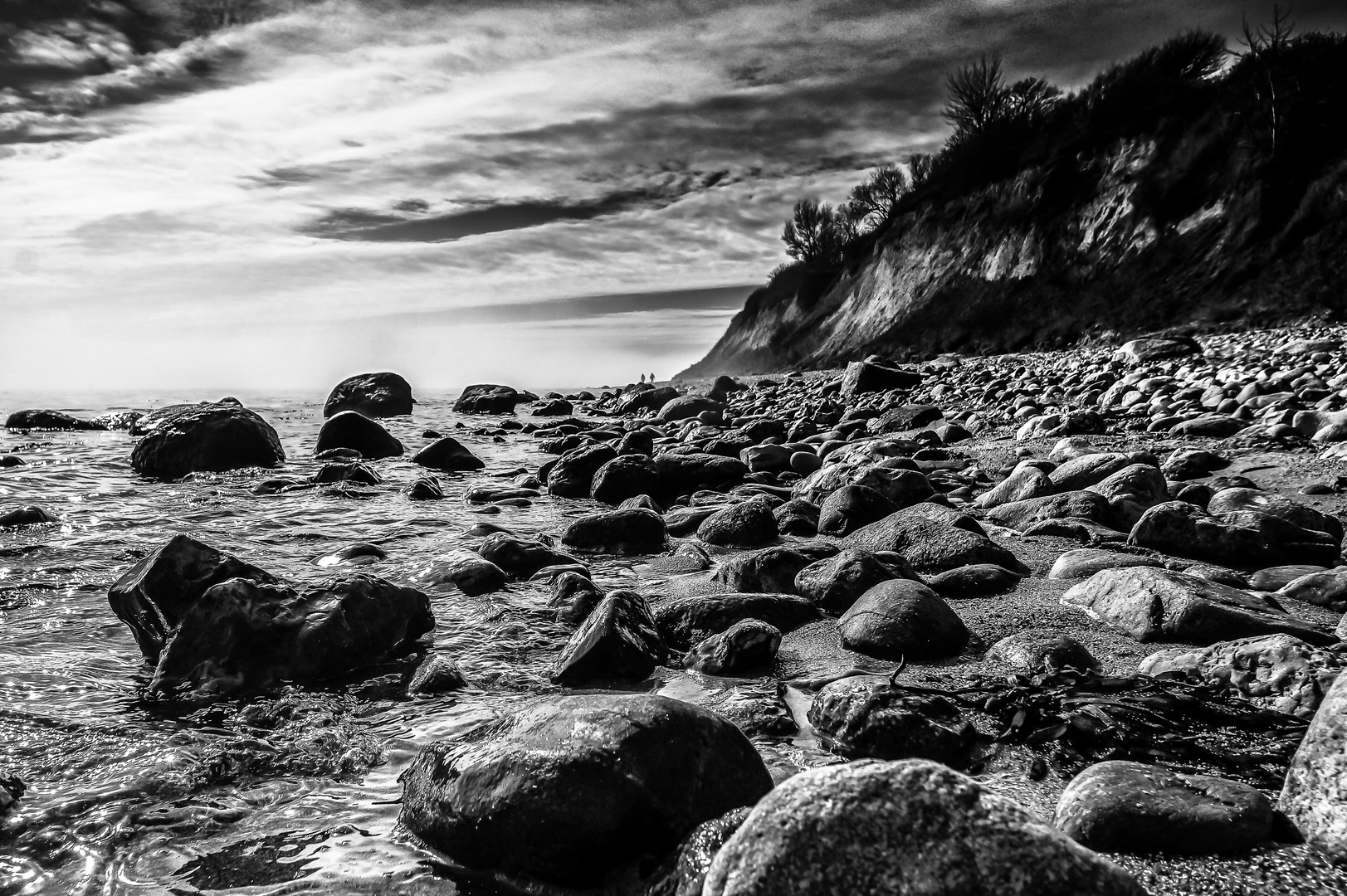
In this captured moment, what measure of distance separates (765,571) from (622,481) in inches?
121

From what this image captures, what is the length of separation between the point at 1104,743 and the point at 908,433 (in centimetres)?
753

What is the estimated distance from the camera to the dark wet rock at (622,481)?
638 centimetres

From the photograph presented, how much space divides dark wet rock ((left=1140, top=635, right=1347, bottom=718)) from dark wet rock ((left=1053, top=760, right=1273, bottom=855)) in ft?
1.75

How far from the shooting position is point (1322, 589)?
2.79 meters

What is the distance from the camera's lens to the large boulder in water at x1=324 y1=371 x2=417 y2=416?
56.2 feet

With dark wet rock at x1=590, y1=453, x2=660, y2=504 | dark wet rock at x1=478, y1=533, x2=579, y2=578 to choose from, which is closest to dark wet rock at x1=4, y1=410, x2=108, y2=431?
dark wet rock at x1=590, y1=453, x2=660, y2=504

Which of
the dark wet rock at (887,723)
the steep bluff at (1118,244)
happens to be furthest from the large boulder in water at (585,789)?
the steep bluff at (1118,244)

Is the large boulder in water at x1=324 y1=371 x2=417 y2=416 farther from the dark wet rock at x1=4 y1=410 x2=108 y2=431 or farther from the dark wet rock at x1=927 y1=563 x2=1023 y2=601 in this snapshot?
A: the dark wet rock at x1=927 y1=563 x2=1023 y2=601

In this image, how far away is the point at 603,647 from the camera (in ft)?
8.57

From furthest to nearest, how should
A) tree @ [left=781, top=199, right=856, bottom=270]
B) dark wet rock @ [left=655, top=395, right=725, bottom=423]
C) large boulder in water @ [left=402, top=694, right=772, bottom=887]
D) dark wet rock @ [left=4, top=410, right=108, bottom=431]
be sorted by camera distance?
1. tree @ [left=781, top=199, right=856, bottom=270]
2. dark wet rock @ [left=655, top=395, right=725, bottom=423]
3. dark wet rock @ [left=4, top=410, right=108, bottom=431]
4. large boulder in water @ [left=402, top=694, right=772, bottom=887]

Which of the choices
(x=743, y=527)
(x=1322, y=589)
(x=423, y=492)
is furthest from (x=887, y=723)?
(x=423, y=492)

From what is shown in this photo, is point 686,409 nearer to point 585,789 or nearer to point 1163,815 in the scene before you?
point 585,789

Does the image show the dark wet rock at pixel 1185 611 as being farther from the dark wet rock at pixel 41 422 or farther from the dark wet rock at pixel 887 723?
the dark wet rock at pixel 41 422

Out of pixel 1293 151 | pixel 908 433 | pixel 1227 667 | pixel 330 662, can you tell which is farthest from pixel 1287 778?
pixel 1293 151
